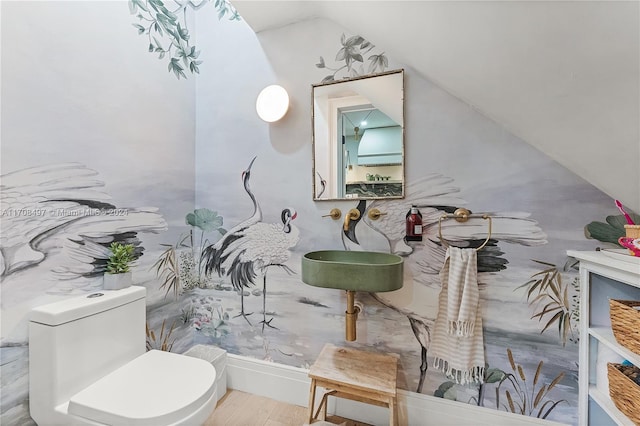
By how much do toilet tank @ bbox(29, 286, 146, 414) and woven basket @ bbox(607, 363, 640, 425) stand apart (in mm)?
2051

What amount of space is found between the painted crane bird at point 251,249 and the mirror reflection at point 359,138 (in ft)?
1.12

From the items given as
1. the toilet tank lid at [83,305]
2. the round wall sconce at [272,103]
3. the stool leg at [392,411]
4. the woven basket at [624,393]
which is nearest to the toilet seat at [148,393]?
the toilet tank lid at [83,305]

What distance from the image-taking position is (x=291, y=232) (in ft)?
5.66

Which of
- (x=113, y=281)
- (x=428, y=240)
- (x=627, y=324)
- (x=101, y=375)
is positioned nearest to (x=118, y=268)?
(x=113, y=281)

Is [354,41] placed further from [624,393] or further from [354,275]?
[624,393]

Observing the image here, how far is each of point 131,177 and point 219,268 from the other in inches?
31.0

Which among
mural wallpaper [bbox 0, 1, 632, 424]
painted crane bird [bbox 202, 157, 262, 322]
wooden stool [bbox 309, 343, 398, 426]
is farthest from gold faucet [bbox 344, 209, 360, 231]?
wooden stool [bbox 309, 343, 398, 426]

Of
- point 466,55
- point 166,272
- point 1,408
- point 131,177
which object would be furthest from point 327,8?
point 1,408

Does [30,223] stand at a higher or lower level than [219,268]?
higher

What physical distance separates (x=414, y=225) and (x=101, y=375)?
163 centimetres

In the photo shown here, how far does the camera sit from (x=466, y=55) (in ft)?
3.52

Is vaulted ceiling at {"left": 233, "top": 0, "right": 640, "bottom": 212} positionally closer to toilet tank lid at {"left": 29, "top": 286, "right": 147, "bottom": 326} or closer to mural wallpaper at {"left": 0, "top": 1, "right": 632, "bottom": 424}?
mural wallpaper at {"left": 0, "top": 1, "right": 632, "bottom": 424}

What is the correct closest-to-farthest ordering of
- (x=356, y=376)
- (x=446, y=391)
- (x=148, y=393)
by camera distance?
(x=148, y=393) < (x=356, y=376) < (x=446, y=391)

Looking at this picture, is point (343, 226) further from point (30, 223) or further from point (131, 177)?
point (30, 223)
